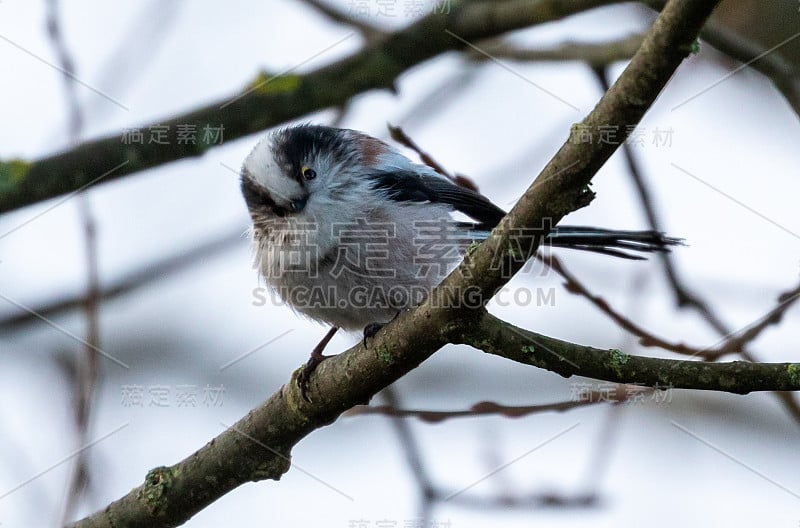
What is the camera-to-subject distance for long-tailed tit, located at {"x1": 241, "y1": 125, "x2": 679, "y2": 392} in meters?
3.70

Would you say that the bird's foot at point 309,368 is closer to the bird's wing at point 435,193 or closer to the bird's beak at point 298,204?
the bird's beak at point 298,204

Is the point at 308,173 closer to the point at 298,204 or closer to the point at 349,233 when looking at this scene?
the point at 298,204

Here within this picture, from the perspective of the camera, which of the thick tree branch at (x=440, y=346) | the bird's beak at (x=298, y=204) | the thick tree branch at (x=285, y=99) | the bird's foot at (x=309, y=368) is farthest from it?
the thick tree branch at (x=285, y=99)

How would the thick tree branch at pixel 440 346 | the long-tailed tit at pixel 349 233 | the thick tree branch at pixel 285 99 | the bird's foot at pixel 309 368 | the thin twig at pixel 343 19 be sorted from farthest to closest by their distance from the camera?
1. the thin twig at pixel 343 19
2. the thick tree branch at pixel 285 99
3. the long-tailed tit at pixel 349 233
4. the bird's foot at pixel 309 368
5. the thick tree branch at pixel 440 346

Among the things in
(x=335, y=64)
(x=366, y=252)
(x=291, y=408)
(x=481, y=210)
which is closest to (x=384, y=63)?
(x=335, y=64)

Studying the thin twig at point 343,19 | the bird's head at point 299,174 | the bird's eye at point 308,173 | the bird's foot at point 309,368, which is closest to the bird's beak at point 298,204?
the bird's head at point 299,174

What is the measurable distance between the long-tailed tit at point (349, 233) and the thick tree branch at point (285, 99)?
34cm

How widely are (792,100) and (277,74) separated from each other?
235cm

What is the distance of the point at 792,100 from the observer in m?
3.66

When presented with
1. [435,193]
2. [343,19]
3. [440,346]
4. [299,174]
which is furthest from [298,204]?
[343,19]

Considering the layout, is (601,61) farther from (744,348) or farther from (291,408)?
(291,408)

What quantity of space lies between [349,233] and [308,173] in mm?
415

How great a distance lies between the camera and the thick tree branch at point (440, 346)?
2199mm

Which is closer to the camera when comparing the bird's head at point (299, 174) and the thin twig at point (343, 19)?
the bird's head at point (299, 174)
